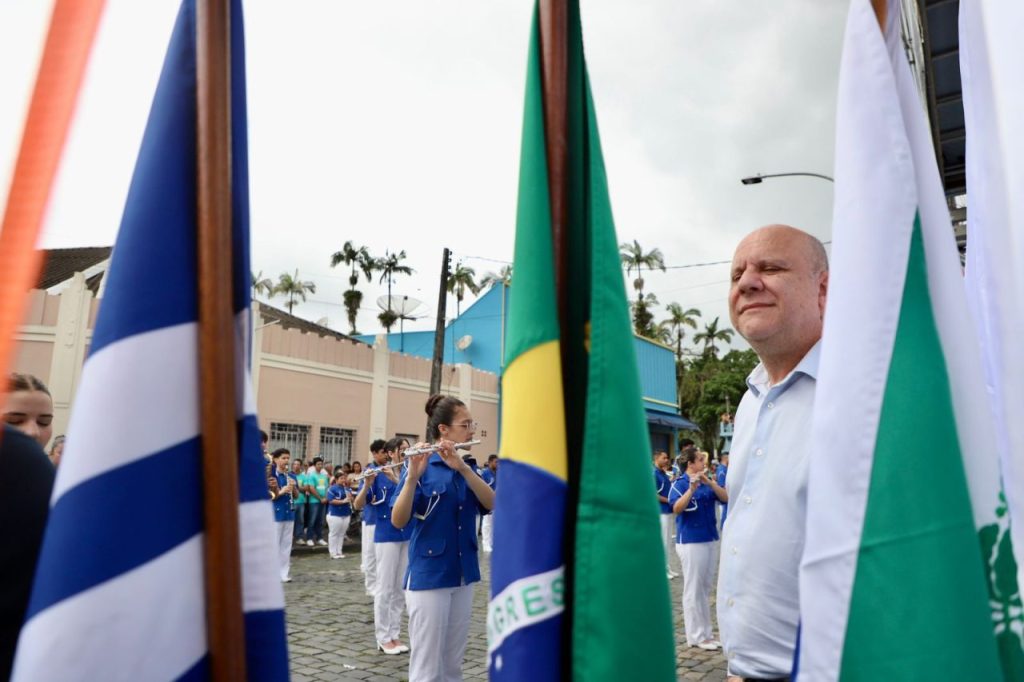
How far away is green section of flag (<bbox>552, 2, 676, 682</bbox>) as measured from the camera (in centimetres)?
126

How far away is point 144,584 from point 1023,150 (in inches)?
70.3

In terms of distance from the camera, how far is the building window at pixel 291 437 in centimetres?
2223

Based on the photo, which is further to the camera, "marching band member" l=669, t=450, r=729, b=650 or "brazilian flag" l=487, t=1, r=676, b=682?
"marching band member" l=669, t=450, r=729, b=650

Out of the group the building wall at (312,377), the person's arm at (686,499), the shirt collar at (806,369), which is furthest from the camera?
the building wall at (312,377)

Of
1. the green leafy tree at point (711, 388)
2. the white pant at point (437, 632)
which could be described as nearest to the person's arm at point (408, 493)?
the white pant at point (437, 632)

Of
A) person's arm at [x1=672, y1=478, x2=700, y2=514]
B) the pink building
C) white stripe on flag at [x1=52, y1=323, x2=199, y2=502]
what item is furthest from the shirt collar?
the pink building

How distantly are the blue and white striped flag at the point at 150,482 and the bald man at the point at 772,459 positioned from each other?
4.54 feet

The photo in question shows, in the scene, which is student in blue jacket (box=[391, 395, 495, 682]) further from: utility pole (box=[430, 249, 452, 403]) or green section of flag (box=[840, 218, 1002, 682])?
utility pole (box=[430, 249, 452, 403])

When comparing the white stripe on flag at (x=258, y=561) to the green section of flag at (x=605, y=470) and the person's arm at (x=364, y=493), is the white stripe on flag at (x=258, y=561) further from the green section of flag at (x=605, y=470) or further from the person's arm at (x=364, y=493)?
the person's arm at (x=364, y=493)

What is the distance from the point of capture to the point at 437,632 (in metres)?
5.26

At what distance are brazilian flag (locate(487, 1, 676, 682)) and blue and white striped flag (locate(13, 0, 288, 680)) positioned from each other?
16.4 inches

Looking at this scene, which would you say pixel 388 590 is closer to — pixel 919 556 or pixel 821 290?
pixel 821 290

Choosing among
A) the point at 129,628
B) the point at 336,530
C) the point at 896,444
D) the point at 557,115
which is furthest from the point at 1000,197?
the point at 336,530

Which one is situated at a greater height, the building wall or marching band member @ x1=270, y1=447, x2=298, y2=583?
the building wall
